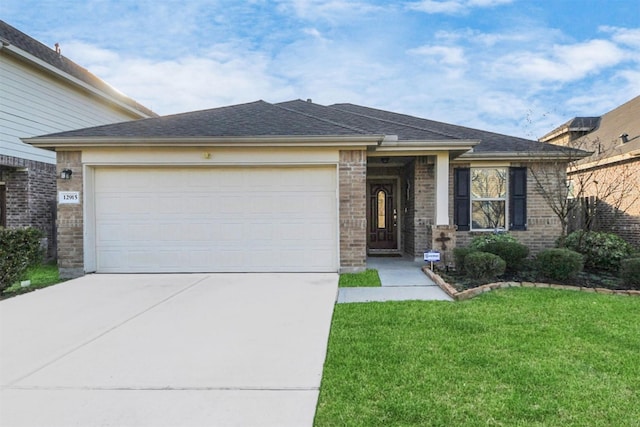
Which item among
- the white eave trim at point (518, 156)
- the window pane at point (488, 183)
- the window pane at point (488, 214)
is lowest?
the window pane at point (488, 214)

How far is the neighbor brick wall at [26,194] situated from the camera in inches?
395

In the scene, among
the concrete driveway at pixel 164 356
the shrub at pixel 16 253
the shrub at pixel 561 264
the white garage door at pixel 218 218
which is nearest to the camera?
the concrete driveway at pixel 164 356

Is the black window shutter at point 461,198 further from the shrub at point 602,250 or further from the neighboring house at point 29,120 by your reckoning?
the neighboring house at point 29,120

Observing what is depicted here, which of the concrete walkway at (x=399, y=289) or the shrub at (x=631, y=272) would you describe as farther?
the shrub at (x=631, y=272)

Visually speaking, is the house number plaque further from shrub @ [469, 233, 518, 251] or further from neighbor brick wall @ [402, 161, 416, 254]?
shrub @ [469, 233, 518, 251]

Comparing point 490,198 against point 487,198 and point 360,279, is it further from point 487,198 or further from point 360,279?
point 360,279

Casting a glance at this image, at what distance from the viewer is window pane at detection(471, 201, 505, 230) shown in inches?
392

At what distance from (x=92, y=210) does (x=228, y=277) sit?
3.27 metres

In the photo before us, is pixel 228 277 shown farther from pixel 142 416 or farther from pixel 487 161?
pixel 487 161

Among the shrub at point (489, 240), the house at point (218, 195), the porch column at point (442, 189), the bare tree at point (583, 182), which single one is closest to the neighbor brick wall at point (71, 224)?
the house at point (218, 195)

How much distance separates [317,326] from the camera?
15.2 feet

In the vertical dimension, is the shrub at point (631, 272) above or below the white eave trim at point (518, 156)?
below

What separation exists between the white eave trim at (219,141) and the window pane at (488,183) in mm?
3725

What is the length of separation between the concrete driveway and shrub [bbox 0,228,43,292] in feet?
1.70
